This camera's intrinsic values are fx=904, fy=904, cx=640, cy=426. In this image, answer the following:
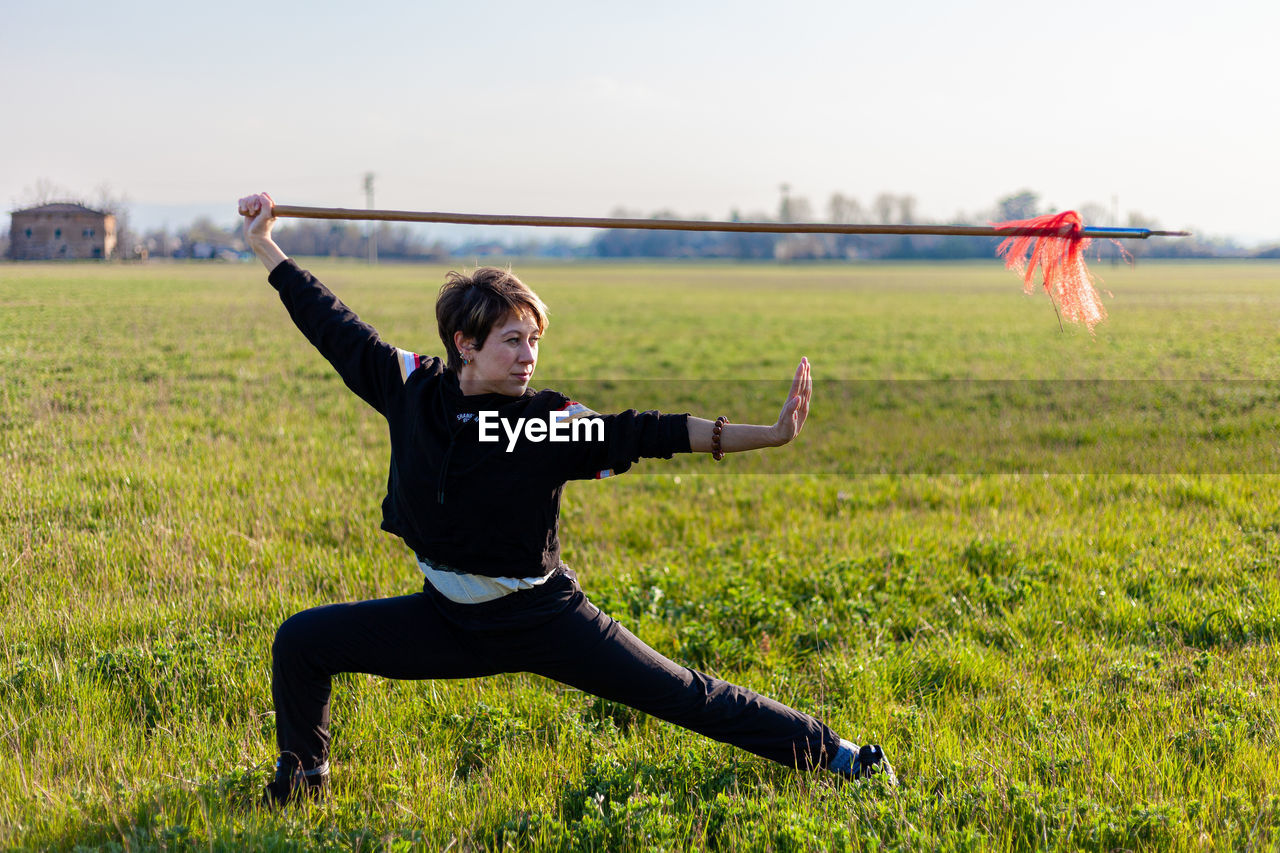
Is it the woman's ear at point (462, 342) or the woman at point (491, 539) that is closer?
the woman at point (491, 539)

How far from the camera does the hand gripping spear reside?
172 inches

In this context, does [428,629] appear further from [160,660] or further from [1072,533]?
[1072,533]

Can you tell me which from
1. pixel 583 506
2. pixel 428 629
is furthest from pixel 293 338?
pixel 428 629

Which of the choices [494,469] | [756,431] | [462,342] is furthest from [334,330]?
[756,431]

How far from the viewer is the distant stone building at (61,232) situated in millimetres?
6945

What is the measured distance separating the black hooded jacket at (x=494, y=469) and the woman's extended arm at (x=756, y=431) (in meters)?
0.05

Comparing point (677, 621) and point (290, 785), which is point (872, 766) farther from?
point (290, 785)

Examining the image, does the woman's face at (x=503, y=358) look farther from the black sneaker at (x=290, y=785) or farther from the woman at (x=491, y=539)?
the black sneaker at (x=290, y=785)

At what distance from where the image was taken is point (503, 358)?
3.58 metres

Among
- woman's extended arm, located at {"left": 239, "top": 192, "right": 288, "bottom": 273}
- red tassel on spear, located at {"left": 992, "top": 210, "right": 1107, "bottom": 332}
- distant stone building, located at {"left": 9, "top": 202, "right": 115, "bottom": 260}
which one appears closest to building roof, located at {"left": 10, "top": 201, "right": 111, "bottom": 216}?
distant stone building, located at {"left": 9, "top": 202, "right": 115, "bottom": 260}

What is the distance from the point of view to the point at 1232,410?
12430 millimetres

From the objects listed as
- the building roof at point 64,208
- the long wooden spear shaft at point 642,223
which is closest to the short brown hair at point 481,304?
the long wooden spear shaft at point 642,223

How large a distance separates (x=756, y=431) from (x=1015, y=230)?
2.48 meters

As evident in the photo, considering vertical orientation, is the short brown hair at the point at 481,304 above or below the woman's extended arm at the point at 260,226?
below
